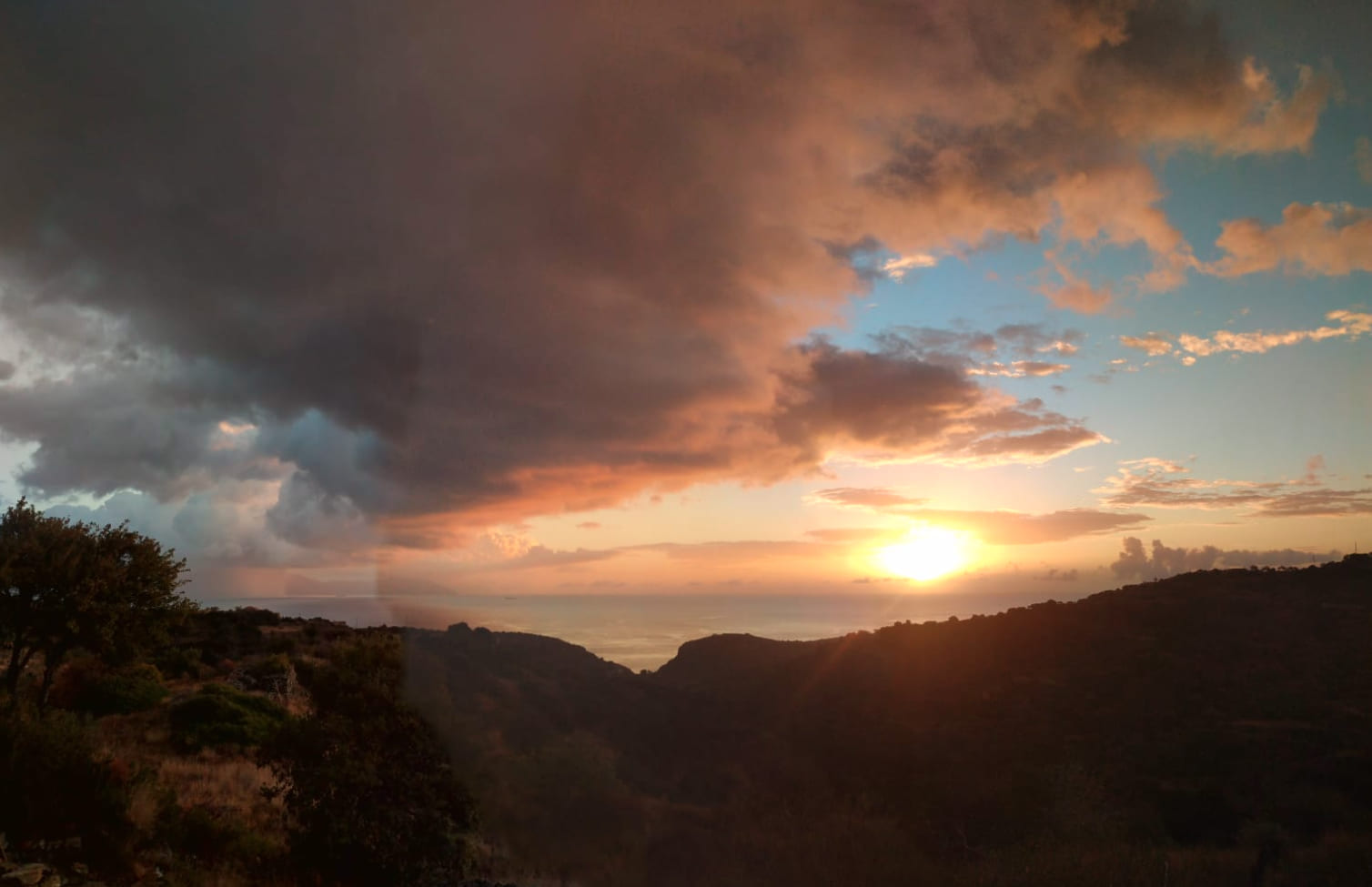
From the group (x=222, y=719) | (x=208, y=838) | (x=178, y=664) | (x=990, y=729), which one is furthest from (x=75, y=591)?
(x=990, y=729)

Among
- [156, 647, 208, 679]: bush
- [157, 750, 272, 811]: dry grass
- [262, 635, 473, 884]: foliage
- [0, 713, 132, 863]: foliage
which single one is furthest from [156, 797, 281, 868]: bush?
[156, 647, 208, 679]: bush

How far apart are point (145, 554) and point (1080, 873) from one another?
31.5 metres

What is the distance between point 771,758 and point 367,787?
70.7 feet

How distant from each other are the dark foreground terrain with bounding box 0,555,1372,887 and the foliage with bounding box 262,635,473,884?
2.3 inches

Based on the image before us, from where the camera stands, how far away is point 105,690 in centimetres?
2817

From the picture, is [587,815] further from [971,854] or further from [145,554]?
[145,554]

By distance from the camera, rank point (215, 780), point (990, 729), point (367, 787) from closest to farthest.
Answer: point (367, 787) < point (215, 780) < point (990, 729)

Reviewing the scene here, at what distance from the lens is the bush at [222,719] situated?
25.7m

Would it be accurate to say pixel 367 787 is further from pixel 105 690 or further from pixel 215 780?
pixel 105 690

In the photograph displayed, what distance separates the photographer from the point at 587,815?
26125 millimetres

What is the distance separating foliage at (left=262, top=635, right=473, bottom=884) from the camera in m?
14.7

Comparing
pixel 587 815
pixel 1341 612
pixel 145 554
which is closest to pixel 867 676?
pixel 587 815

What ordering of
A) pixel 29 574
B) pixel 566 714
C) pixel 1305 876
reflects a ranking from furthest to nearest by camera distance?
pixel 566 714 → pixel 29 574 → pixel 1305 876

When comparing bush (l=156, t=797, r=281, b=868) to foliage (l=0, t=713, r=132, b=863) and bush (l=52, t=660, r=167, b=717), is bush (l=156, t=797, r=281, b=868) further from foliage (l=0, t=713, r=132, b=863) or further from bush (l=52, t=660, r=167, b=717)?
bush (l=52, t=660, r=167, b=717)
